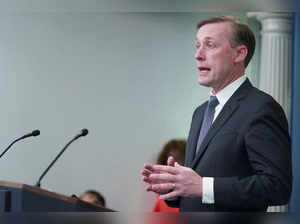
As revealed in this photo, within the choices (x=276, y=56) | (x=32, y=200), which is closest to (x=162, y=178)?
(x=32, y=200)

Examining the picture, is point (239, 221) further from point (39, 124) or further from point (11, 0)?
point (39, 124)

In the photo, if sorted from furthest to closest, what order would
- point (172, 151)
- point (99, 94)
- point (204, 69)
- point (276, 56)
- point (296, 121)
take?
point (99, 94) < point (172, 151) < point (276, 56) < point (296, 121) < point (204, 69)

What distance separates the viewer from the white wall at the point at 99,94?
5.15 meters

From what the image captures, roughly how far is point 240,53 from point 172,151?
2.87 metres

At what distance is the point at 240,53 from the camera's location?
1675 mm

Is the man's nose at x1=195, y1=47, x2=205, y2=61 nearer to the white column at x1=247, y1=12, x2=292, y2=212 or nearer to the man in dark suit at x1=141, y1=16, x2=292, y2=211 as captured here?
the man in dark suit at x1=141, y1=16, x2=292, y2=211

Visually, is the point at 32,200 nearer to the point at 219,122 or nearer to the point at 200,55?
the point at 219,122

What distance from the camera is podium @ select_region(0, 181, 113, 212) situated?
123 centimetres

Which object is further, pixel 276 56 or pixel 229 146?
pixel 276 56

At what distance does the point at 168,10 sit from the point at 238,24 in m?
1.44

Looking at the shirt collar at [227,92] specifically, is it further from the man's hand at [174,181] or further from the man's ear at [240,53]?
the man's hand at [174,181]

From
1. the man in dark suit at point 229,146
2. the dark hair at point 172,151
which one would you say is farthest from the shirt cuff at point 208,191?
the dark hair at point 172,151

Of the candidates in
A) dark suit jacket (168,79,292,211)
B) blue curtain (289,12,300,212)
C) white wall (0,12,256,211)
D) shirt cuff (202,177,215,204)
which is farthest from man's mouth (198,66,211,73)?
white wall (0,12,256,211)

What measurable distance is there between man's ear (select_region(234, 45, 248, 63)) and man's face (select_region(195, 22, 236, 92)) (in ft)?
0.04
